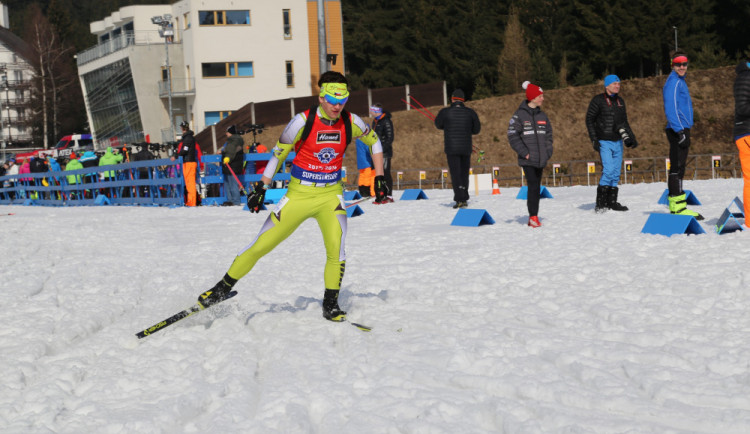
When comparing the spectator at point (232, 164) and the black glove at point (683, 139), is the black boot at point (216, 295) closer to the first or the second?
the black glove at point (683, 139)

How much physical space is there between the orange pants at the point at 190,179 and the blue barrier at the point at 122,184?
391mm

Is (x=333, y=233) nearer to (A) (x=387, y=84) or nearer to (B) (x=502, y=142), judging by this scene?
(B) (x=502, y=142)

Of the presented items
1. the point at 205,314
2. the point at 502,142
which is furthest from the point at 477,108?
the point at 205,314

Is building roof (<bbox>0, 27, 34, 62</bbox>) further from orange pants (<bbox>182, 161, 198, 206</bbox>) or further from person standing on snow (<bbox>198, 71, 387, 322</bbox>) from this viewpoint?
person standing on snow (<bbox>198, 71, 387, 322</bbox>)

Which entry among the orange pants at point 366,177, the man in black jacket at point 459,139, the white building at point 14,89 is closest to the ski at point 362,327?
the man in black jacket at point 459,139

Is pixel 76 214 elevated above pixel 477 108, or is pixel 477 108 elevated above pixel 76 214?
pixel 477 108

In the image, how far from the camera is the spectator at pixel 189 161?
21.0 m

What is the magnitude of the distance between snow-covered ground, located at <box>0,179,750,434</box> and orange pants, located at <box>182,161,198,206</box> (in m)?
10.1

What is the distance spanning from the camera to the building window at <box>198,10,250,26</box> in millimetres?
54312

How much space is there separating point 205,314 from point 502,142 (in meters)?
34.7

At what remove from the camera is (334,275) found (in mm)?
6555

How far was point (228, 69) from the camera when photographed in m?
54.9

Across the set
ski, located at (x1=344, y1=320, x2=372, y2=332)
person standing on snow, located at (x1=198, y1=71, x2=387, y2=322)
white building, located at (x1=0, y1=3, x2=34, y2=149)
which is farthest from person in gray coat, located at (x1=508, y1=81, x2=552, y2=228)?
white building, located at (x1=0, y1=3, x2=34, y2=149)

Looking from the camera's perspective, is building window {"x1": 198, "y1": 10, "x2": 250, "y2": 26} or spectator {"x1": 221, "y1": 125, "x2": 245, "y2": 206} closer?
spectator {"x1": 221, "y1": 125, "x2": 245, "y2": 206}
